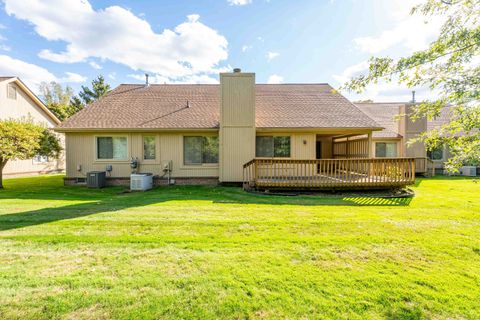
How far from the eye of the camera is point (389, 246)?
374 centimetres

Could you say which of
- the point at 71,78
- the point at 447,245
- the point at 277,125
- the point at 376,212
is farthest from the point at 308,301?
the point at 71,78

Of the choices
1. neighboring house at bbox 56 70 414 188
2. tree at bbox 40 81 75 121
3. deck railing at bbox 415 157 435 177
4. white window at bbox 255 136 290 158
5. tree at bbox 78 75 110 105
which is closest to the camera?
neighboring house at bbox 56 70 414 188

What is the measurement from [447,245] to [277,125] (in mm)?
7586

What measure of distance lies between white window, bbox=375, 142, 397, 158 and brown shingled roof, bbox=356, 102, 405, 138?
0.65 m

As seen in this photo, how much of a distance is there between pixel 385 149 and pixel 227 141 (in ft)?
39.3

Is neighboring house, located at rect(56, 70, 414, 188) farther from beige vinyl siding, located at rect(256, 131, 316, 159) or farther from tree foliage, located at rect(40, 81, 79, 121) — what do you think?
tree foliage, located at rect(40, 81, 79, 121)

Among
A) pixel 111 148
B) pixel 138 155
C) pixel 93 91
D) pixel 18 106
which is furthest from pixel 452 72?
pixel 93 91

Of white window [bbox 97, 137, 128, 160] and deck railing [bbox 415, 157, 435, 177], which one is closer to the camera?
white window [bbox 97, 137, 128, 160]

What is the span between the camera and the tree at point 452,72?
3.21m

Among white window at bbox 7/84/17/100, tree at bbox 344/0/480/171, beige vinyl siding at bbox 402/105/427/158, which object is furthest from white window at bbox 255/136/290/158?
white window at bbox 7/84/17/100

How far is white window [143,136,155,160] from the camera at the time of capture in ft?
35.6

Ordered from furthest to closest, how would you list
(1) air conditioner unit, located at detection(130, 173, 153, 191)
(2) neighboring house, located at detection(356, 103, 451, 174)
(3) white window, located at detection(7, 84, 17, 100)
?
(3) white window, located at detection(7, 84, 17, 100) < (2) neighboring house, located at detection(356, 103, 451, 174) < (1) air conditioner unit, located at detection(130, 173, 153, 191)

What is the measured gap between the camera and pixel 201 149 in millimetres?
10852

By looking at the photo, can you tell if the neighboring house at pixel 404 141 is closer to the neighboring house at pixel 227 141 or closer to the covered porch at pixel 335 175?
the neighboring house at pixel 227 141
